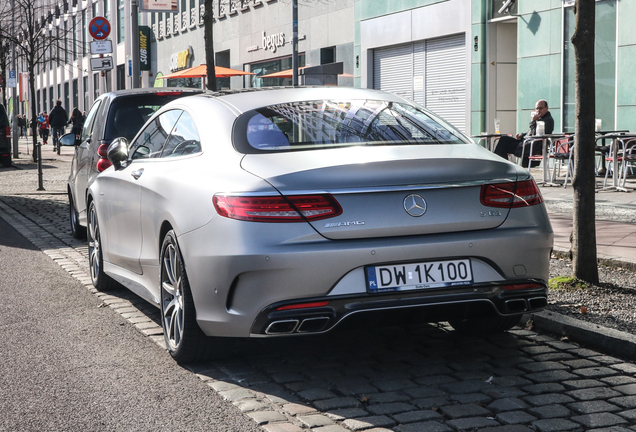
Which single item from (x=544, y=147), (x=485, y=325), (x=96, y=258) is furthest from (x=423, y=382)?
(x=544, y=147)

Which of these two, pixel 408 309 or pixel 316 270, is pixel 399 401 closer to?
pixel 408 309

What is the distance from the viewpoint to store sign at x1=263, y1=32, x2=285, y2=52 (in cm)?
3300

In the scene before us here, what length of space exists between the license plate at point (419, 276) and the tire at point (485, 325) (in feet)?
3.49

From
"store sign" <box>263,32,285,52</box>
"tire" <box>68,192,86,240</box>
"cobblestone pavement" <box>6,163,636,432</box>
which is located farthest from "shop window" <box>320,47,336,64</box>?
"cobblestone pavement" <box>6,163,636,432</box>

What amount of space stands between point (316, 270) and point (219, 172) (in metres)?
0.78

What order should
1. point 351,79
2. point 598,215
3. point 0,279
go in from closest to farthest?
point 0,279 → point 598,215 → point 351,79

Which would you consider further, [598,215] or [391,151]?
[598,215]

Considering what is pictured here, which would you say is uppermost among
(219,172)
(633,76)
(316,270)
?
(633,76)

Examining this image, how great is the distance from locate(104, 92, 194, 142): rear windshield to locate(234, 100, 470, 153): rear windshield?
4781 millimetres

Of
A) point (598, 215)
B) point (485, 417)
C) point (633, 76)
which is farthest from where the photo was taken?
point (633, 76)

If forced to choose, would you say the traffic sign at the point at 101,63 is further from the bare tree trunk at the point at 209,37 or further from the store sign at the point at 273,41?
the store sign at the point at 273,41

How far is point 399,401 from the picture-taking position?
13.6ft

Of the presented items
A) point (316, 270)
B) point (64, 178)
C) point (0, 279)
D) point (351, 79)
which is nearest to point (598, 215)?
point (0, 279)

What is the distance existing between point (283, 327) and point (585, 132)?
128 inches
